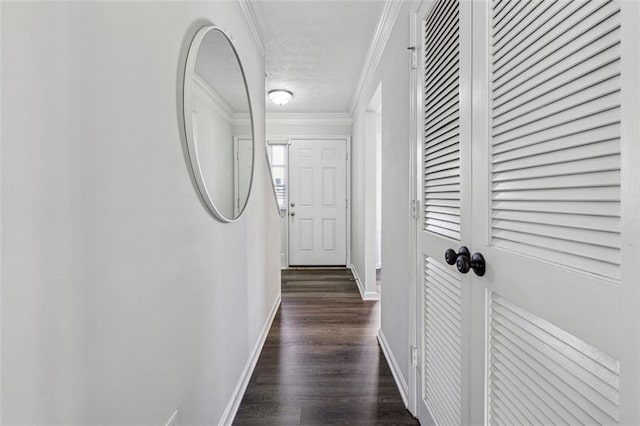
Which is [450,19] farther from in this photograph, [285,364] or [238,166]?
[285,364]

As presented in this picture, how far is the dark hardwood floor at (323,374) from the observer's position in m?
1.66

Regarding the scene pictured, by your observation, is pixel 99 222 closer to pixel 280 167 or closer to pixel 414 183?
pixel 414 183

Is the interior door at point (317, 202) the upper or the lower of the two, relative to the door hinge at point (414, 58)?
lower

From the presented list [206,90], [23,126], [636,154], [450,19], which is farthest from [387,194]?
[23,126]

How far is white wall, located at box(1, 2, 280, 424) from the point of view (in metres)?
0.52

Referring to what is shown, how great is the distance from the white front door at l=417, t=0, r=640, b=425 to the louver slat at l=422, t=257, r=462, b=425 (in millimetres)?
14

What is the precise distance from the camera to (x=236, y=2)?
1.82m

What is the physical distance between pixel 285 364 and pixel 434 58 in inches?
77.2

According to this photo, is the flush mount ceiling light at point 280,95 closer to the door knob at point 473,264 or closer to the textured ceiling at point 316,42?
the textured ceiling at point 316,42

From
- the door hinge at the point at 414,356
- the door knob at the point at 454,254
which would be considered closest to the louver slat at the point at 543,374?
the door knob at the point at 454,254

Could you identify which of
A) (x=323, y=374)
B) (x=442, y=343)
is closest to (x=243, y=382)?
(x=323, y=374)

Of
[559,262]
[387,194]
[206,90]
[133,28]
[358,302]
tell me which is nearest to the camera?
[559,262]

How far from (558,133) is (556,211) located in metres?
0.16

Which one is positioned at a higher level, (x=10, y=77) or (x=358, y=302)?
(x=10, y=77)
